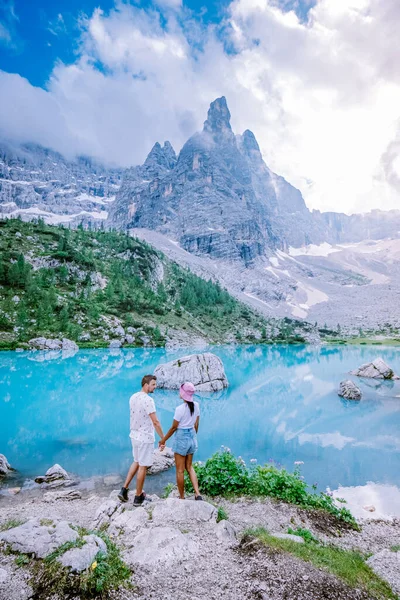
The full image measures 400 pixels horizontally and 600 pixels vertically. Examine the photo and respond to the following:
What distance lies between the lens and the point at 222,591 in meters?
5.41

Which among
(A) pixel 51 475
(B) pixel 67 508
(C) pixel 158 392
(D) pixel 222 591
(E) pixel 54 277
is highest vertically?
(E) pixel 54 277

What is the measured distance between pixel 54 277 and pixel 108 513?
111 metres

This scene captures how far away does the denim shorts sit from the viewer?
31.3 ft

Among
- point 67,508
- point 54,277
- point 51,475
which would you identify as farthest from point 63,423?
point 54,277

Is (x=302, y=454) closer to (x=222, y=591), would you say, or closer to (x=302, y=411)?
(x=302, y=411)

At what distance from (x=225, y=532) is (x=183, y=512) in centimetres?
126

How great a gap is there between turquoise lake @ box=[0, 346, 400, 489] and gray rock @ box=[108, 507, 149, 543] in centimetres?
885

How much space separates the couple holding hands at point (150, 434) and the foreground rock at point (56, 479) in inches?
238

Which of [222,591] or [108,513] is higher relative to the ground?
[222,591]

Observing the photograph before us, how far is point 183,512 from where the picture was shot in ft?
26.9

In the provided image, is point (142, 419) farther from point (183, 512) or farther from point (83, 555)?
point (83, 555)

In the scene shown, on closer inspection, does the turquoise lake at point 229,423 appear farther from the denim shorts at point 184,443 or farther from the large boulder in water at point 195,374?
the denim shorts at point 184,443

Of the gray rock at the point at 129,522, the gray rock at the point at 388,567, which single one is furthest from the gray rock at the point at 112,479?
the gray rock at the point at 388,567

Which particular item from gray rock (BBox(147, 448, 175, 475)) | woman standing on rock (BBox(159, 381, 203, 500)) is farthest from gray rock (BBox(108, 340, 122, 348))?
woman standing on rock (BBox(159, 381, 203, 500))
